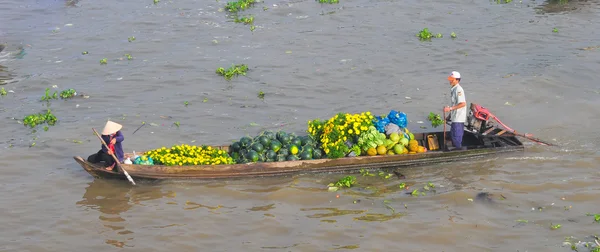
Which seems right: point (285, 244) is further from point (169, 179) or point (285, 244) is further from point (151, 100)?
point (151, 100)

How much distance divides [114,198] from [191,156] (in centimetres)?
151

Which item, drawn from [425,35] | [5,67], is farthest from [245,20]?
[5,67]

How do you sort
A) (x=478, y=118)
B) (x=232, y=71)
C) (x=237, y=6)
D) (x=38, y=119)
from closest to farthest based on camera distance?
1. (x=478, y=118)
2. (x=38, y=119)
3. (x=232, y=71)
4. (x=237, y=6)

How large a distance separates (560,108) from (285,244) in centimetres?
A: 832

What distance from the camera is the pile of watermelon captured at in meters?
11.5

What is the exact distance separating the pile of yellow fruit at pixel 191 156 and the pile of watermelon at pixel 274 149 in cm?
25

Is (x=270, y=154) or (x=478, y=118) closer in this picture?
(x=270, y=154)

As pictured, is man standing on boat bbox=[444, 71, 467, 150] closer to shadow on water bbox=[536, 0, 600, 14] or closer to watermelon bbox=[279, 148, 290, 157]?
watermelon bbox=[279, 148, 290, 157]

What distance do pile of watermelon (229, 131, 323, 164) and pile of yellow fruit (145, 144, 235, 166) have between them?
0.81 feet

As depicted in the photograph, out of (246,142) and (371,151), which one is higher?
(246,142)

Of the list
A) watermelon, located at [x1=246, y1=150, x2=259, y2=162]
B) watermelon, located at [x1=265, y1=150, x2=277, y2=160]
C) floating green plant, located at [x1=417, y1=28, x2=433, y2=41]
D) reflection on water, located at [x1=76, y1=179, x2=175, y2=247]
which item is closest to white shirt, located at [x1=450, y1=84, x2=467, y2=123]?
watermelon, located at [x1=265, y1=150, x2=277, y2=160]

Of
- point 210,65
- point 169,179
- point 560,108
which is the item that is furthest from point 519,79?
point 169,179

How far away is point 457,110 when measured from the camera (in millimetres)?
11805

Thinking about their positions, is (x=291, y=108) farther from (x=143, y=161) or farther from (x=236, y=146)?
(x=143, y=161)
